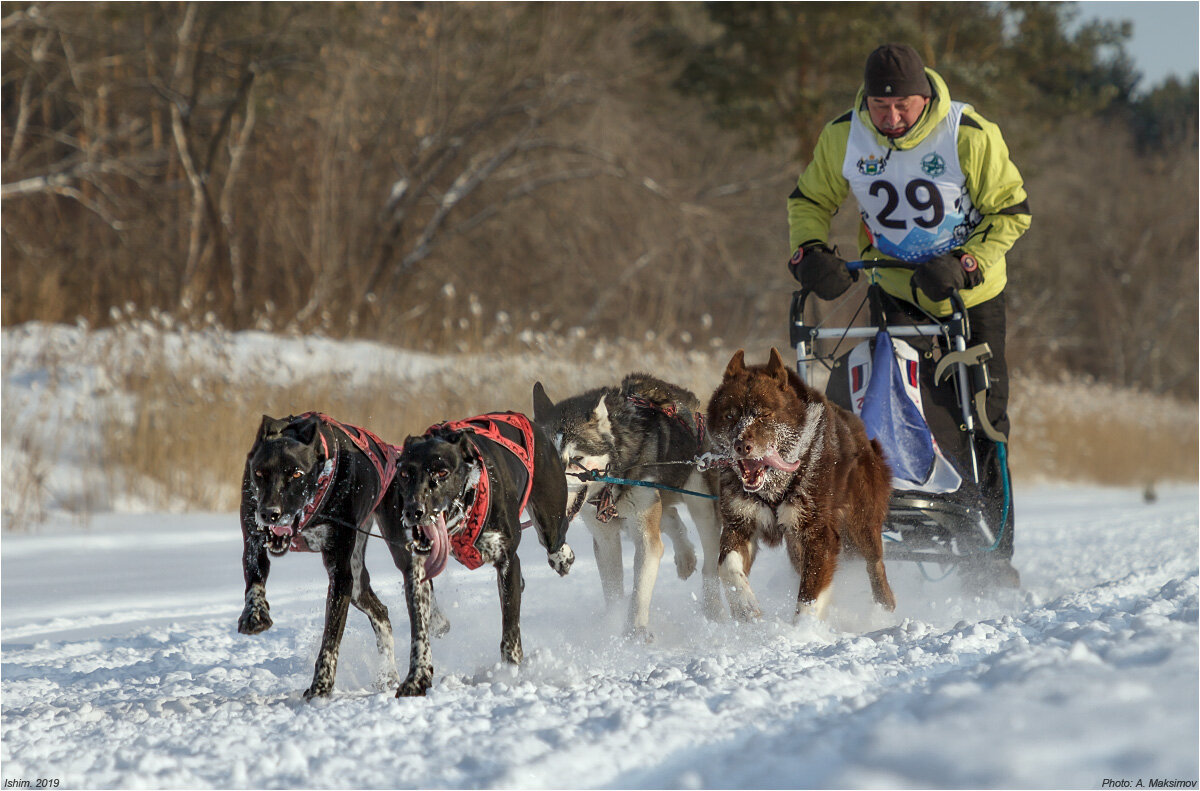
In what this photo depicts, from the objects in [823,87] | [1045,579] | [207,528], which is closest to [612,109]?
[823,87]

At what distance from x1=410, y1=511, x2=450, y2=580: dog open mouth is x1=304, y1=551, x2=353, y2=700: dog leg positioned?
0.85 ft

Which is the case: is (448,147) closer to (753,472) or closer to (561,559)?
(753,472)

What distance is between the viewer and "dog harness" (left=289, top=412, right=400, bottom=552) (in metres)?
2.78

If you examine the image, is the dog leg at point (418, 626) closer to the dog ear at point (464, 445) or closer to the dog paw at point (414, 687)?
the dog paw at point (414, 687)

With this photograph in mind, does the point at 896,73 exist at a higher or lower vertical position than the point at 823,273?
higher

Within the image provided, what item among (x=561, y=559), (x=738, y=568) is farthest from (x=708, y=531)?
(x=561, y=559)

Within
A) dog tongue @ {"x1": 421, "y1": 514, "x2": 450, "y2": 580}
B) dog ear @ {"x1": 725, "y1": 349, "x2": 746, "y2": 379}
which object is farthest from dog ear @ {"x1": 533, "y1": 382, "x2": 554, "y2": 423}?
dog tongue @ {"x1": 421, "y1": 514, "x2": 450, "y2": 580}

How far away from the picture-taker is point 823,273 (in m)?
4.44

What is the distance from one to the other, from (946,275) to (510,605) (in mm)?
2245

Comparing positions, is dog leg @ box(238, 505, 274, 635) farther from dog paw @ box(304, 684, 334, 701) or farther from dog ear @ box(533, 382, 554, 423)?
dog ear @ box(533, 382, 554, 423)

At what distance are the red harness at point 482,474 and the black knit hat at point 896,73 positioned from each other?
2043 millimetres

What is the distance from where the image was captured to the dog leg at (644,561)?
13.3 feet

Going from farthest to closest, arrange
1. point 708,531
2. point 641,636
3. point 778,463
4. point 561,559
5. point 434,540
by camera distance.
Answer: point 708,531
point 641,636
point 778,463
point 561,559
point 434,540

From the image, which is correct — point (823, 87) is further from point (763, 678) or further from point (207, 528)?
point (763, 678)
